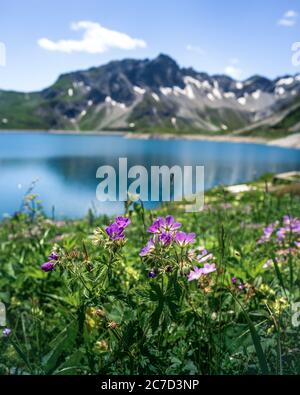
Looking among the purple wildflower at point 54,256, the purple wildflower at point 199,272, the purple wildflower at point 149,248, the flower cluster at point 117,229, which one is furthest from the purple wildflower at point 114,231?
the purple wildflower at point 199,272

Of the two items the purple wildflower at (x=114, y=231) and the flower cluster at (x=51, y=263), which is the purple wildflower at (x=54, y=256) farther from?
the purple wildflower at (x=114, y=231)

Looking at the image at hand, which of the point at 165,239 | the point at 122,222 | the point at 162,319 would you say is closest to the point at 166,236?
the point at 165,239

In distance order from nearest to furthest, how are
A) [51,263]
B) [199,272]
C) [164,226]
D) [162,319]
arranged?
[51,263]
[164,226]
[162,319]
[199,272]

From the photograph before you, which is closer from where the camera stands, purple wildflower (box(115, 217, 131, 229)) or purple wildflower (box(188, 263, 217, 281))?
purple wildflower (box(115, 217, 131, 229))

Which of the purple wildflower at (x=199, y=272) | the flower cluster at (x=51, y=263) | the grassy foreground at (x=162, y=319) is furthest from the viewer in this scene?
the purple wildflower at (x=199, y=272)

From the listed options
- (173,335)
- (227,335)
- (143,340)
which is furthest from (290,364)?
(143,340)

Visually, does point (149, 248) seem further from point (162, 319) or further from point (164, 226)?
point (162, 319)

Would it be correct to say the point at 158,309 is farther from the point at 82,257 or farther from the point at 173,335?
the point at 173,335

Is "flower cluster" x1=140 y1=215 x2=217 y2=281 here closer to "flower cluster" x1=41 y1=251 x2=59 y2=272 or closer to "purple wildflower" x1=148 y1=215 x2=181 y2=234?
"purple wildflower" x1=148 y1=215 x2=181 y2=234

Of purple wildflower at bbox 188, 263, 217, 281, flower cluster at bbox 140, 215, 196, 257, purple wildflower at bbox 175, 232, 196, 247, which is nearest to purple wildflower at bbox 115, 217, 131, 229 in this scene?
flower cluster at bbox 140, 215, 196, 257

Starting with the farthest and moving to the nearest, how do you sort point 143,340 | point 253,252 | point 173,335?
point 253,252, point 173,335, point 143,340

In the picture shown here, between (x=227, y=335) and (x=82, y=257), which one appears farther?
(x=227, y=335)
